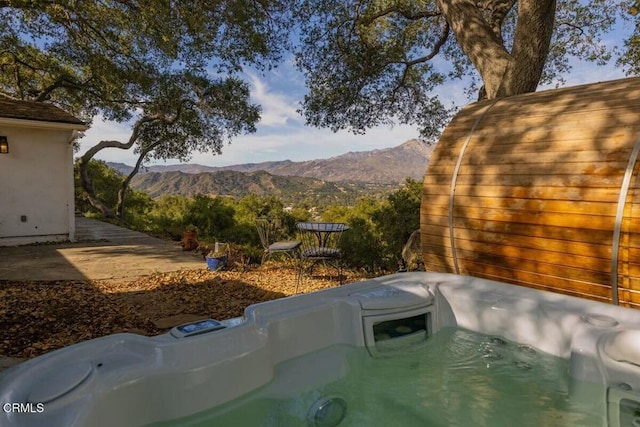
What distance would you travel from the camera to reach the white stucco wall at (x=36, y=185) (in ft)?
23.8

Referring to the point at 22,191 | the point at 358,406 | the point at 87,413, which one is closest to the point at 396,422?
the point at 358,406

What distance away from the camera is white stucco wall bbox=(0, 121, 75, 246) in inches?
285

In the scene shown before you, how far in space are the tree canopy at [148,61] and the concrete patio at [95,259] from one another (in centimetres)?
419

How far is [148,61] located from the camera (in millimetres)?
10484

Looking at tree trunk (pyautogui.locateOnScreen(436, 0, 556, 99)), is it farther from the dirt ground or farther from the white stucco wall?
the white stucco wall

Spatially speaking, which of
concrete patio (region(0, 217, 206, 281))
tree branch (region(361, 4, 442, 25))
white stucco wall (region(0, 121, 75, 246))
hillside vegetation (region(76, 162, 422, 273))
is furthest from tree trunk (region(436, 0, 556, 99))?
white stucco wall (region(0, 121, 75, 246))

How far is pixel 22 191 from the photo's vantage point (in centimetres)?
738

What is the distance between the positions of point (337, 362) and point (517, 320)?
125 centimetres

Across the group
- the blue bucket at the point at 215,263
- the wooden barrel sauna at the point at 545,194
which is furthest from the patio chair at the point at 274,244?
the wooden barrel sauna at the point at 545,194

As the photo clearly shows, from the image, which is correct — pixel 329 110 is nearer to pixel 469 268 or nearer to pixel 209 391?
pixel 469 268

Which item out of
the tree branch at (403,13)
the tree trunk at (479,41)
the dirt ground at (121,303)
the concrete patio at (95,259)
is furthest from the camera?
the tree branch at (403,13)

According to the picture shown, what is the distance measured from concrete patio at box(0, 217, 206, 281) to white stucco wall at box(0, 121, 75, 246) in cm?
43

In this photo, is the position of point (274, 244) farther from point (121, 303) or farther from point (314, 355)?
point (314, 355)

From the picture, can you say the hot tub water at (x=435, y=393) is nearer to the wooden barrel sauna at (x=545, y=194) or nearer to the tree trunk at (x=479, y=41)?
the wooden barrel sauna at (x=545, y=194)
